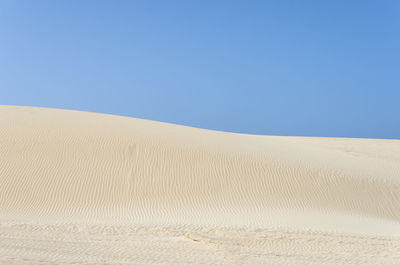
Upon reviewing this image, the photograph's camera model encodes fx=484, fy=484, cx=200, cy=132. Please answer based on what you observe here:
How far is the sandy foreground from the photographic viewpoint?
291 inches

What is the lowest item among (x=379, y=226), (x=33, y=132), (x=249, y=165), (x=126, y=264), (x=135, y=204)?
(x=126, y=264)

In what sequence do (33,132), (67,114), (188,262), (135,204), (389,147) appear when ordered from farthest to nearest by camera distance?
(389,147)
(67,114)
(33,132)
(135,204)
(188,262)

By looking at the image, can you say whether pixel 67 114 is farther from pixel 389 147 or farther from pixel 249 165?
pixel 389 147

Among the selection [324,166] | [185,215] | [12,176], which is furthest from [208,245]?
[324,166]

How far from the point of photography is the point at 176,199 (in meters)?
13.4

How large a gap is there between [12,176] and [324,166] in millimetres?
10429

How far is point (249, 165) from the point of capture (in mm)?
15844

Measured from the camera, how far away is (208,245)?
777 centimetres

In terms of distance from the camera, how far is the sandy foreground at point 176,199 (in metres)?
7.39

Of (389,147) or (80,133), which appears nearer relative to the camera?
(80,133)

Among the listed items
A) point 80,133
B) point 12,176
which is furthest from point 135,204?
point 80,133

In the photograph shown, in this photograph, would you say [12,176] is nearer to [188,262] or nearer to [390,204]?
[188,262]

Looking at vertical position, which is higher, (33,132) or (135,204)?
(33,132)

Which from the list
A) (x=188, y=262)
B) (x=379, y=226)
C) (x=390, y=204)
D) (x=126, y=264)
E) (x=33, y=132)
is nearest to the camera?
(x=126, y=264)
